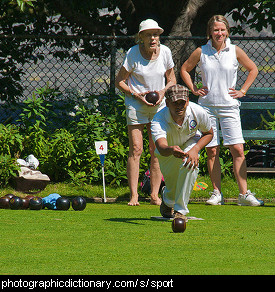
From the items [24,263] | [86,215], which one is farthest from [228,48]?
[24,263]

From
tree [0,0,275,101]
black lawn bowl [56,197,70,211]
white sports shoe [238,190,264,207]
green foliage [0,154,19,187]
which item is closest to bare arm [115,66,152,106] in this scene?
black lawn bowl [56,197,70,211]

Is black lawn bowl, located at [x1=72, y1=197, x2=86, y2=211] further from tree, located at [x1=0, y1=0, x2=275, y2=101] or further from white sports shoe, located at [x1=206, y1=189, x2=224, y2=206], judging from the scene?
tree, located at [x1=0, y1=0, x2=275, y2=101]

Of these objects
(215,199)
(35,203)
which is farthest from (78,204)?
(215,199)

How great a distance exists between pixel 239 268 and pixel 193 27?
24.8 feet

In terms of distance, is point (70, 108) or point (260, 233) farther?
point (70, 108)

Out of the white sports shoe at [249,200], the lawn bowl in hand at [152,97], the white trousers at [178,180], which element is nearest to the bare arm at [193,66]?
the lawn bowl in hand at [152,97]

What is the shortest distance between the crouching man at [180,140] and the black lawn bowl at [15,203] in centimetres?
186

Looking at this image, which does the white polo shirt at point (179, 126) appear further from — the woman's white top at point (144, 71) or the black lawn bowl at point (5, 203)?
the black lawn bowl at point (5, 203)

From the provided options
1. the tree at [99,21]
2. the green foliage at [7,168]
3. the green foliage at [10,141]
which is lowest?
the green foliage at [7,168]

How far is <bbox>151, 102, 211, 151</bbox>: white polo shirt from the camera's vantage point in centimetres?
555

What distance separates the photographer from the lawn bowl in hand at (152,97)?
7.11m

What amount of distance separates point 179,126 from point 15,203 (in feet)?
7.48

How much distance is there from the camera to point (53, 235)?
16.5 feet
